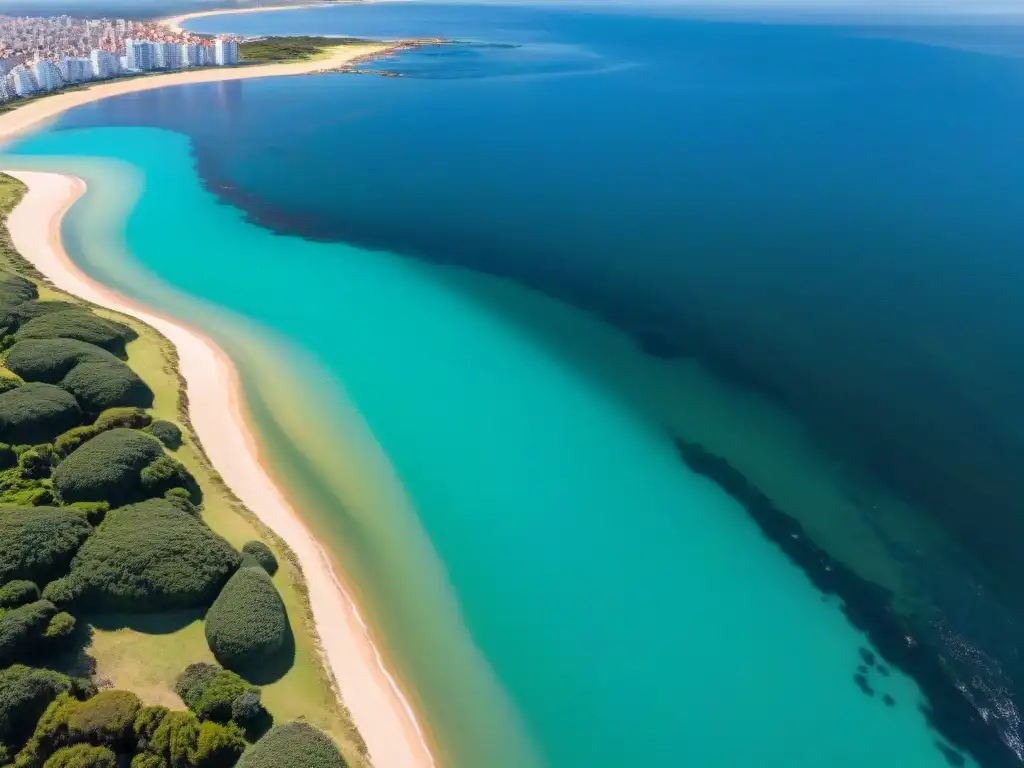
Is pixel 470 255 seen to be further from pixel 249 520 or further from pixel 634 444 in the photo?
pixel 249 520

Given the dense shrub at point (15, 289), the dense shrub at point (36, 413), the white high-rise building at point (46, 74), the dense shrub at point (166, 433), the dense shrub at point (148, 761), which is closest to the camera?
the dense shrub at point (148, 761)

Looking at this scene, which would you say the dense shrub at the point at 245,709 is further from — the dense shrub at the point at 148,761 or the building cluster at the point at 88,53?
the building cluster at the point at 88,53

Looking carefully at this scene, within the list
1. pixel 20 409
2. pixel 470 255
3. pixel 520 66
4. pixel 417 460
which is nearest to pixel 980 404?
pixel 417 460

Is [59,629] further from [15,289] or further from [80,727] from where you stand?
[15,289]

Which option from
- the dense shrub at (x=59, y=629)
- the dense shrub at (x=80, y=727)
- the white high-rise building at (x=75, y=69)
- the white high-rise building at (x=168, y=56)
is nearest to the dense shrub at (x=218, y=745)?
the dense shrub at (x=80, y=727)

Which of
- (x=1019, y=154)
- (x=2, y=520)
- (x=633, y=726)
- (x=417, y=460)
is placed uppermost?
(x=1019, y=154)

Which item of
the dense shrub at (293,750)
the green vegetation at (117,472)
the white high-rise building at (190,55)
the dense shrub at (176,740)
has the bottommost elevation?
the dense shrub at (293,750)

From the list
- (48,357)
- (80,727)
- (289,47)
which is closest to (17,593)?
(80,727)

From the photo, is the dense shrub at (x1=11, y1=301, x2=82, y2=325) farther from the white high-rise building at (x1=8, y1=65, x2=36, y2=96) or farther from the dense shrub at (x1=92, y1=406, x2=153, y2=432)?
the white high-rise building at (x1=8, y1=65, x2=36, y2=96)
